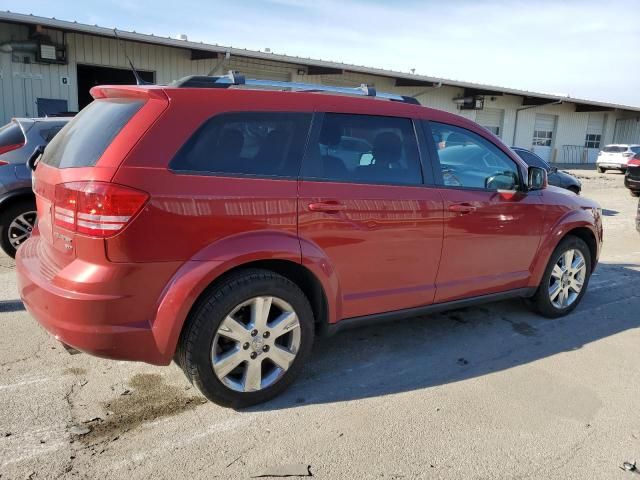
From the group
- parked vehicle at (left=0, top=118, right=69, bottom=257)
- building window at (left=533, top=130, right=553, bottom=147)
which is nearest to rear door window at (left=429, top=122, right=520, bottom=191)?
parked vehicle at (left=0, top=118, right=69, bottom=257)

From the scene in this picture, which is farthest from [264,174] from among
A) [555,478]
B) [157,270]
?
[555,478]

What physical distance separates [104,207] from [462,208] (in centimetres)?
243

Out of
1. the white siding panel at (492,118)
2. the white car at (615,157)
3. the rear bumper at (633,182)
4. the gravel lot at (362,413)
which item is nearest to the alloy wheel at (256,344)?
the gravel lot at (362,413)

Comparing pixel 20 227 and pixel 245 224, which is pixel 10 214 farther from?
pixel 245 224

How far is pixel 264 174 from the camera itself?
2955 mm

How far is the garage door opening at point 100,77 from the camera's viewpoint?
49.5ft

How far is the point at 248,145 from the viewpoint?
2949 millimetres

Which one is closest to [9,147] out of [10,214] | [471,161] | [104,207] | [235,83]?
[10,214]

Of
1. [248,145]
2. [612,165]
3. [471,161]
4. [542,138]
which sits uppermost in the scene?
[248,145]

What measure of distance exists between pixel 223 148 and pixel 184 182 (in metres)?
0.32

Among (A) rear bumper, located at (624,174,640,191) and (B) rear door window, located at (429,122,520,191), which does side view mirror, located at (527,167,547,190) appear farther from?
(A) rear bumper, located at (624,174,640,191)

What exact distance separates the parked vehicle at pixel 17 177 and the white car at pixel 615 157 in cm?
2675

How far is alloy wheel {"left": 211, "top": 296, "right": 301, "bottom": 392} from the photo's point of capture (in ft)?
9.57

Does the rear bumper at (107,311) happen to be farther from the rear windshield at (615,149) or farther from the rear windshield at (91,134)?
the rear windshield at (615,149)
